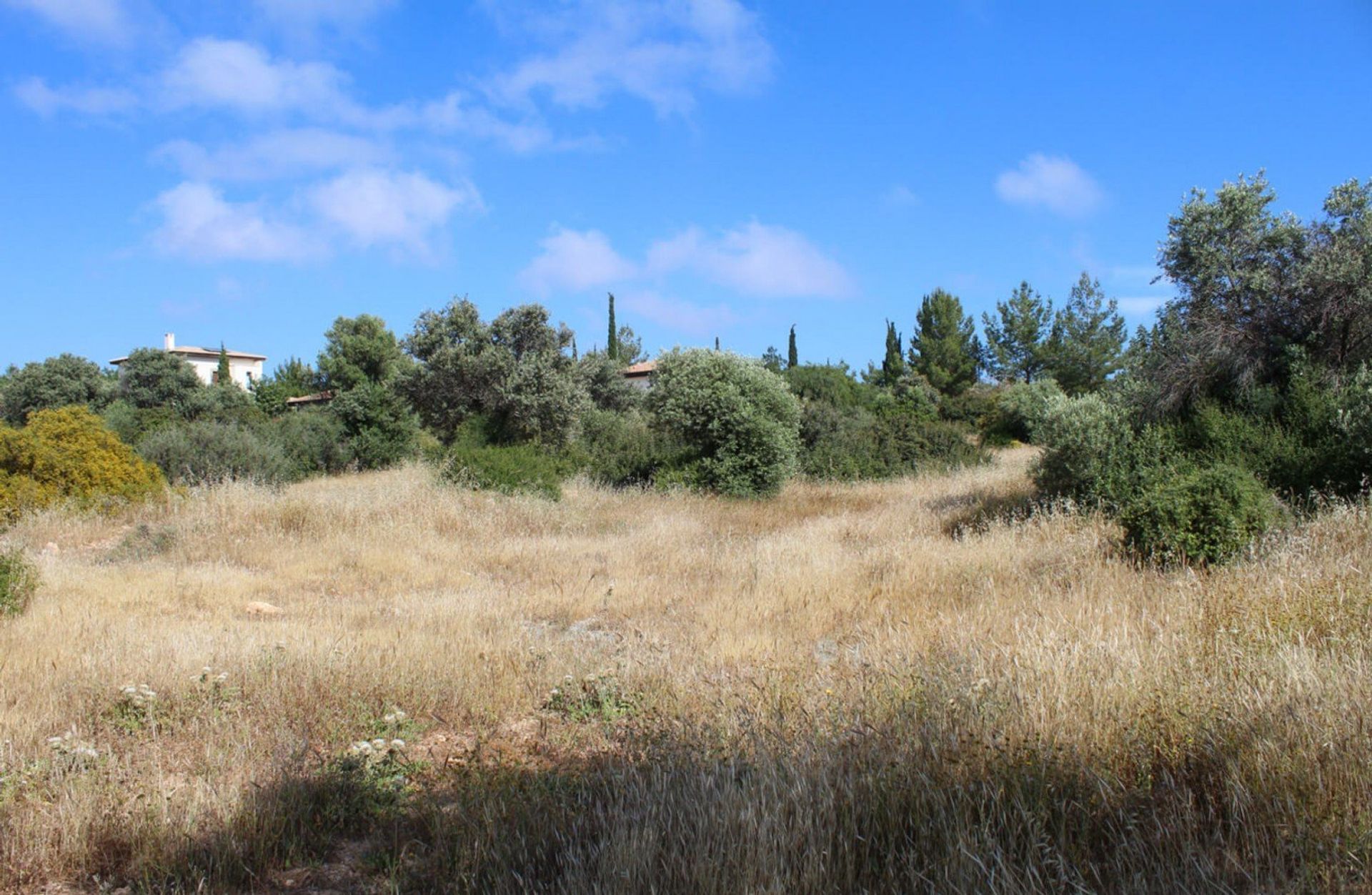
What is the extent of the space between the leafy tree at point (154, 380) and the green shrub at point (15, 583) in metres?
35.8

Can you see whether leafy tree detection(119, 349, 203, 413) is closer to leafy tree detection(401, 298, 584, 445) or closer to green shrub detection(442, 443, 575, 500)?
leafy tree detection(401, 298, 584, 445)

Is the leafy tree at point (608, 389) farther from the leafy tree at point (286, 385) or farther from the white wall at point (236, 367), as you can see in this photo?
the white wall at point (236, 367)

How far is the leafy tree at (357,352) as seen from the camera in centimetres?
4816

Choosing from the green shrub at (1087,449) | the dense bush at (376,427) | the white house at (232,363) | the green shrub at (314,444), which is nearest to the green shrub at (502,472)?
the green shrub at (314,444)

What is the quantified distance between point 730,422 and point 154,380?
113ft

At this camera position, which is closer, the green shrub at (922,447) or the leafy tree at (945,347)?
the green shrub at (922,447)

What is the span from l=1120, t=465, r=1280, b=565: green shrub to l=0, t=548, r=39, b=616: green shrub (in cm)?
979

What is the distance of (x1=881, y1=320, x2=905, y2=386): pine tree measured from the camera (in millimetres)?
53812

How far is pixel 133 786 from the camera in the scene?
3.43 m

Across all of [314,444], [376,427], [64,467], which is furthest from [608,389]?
[64,467]

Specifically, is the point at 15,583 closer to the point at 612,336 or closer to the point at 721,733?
the point at 721,733

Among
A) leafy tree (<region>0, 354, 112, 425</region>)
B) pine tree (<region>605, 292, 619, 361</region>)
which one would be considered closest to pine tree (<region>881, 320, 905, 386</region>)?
pine tree (<region>605, 292, 619, 361</region>)

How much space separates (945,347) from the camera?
5062 centimetres

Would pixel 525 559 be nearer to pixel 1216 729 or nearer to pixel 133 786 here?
pixel 133 786
